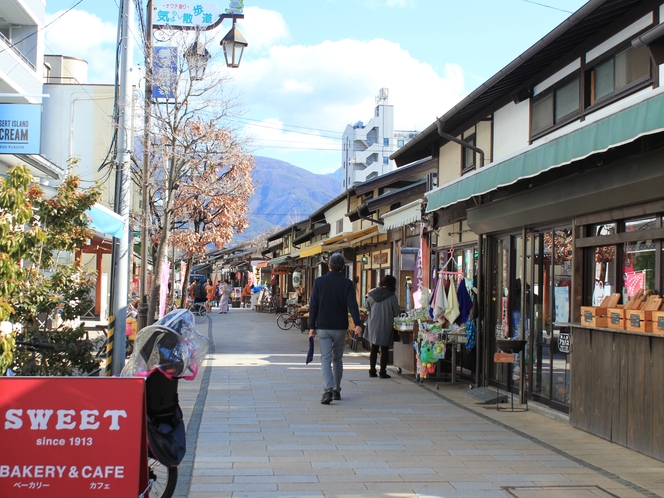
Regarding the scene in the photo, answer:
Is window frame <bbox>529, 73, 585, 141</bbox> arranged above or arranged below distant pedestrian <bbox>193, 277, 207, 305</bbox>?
above

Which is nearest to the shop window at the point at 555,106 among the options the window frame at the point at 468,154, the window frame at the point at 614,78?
the window frame at the point at 614,78

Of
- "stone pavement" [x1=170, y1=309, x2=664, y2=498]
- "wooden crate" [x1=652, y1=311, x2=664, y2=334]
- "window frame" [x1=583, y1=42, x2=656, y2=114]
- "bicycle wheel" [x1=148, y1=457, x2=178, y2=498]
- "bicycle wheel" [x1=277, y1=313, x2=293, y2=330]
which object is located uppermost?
"window frame" [x1=583, y1=42, x2=656, y2=114]

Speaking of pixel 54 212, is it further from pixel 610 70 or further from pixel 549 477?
pixel 610 70

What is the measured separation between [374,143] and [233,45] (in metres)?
95.7

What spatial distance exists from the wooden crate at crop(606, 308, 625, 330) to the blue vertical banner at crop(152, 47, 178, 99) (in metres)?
11.5

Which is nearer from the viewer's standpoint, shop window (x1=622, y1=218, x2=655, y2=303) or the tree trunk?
shop window (x1=622, y1=218, x2=655, y2=303)

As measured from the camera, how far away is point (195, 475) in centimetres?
616

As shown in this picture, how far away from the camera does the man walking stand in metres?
10.1

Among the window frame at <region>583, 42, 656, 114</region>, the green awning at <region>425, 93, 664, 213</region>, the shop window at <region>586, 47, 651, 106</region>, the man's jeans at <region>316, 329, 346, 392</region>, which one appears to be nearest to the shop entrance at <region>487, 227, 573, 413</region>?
the green awning at <region>425, 93, 664, 213</region>

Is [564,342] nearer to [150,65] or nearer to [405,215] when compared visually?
[405,215]

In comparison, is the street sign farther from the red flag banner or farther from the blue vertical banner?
the blue vertical banner

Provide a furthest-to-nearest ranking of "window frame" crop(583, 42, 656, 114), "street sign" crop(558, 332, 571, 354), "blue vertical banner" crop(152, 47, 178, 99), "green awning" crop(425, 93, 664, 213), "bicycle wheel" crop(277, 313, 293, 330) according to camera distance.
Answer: "bicycle wheel" crop(277, 313, 293, 330)
"blue vertical banner" crop(152, 47, 178, 99)
"street sign" crop(558, 332, 571, 354)
"window frame" crop(583, 42, 656, 114)
"green awning" crop(425, 93, 664, 213)

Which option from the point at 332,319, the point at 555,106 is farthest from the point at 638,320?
the point at 332,319

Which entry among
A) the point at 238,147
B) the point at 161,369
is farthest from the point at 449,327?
the point at 238,147
